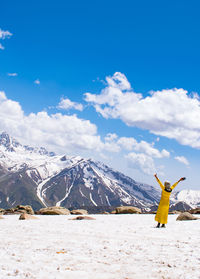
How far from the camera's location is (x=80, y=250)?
9.96 m

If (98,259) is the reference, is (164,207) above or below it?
above

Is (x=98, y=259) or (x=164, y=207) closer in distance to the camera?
(x=98, y=259)

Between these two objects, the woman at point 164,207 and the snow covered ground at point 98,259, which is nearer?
the snow covered ground at point 98,259

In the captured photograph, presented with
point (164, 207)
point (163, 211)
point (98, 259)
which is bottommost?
point (98, 259)

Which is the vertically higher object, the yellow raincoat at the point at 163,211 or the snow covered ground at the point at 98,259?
the yellow raincoat at the point at 163,211

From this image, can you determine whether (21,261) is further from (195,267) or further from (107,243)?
(195,267)

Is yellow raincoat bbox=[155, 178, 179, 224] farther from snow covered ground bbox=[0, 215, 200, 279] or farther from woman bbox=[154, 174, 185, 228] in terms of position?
snow covered ground bbox=[0, 215, 200, 279]

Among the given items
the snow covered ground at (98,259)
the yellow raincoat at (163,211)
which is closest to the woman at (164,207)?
the yellow raincoat at (163,211)

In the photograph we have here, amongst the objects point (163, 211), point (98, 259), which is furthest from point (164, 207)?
point (98, 259)

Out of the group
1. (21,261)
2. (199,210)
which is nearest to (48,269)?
(21,261)

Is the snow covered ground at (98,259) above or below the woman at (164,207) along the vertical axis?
below

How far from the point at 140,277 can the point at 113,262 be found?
5.23ft

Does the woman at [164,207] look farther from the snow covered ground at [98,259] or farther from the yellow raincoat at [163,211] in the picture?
the snow covered ground at [98,259]

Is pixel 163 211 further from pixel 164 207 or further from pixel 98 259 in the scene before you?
pixel 98 259
